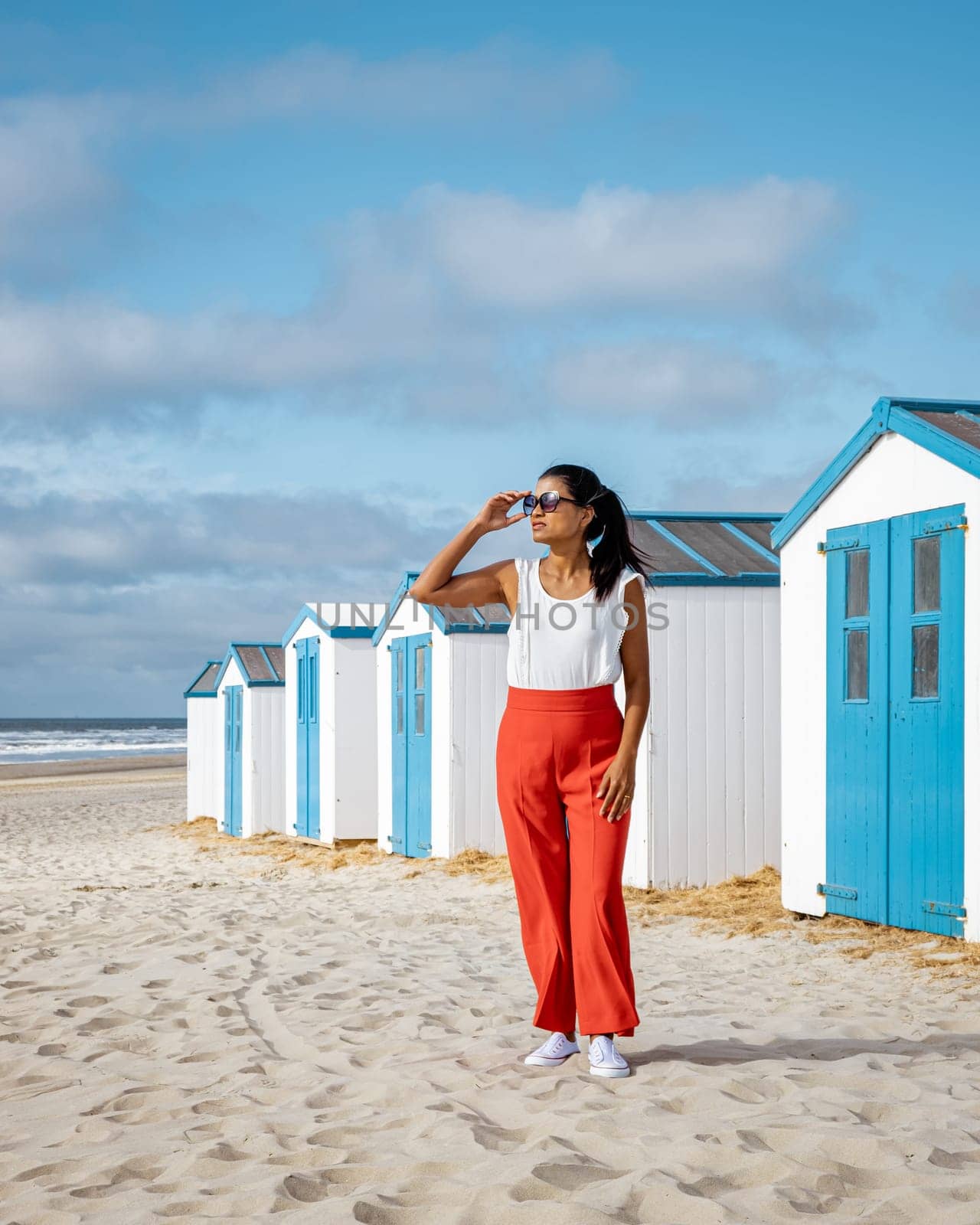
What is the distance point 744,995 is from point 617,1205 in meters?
2.89

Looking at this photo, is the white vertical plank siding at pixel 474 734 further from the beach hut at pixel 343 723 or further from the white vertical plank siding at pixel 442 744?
the beach hut at pixel 343 723

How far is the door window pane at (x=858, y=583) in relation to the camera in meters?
7.14

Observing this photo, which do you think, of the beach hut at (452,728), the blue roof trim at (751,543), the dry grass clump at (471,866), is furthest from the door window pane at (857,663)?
the beach hut at (452,728)

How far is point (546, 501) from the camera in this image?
3.90 meters

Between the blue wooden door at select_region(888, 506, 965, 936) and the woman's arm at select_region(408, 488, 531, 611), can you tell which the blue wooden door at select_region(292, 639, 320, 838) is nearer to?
the blue wooden door at select_region(888, 506, 965, 936)

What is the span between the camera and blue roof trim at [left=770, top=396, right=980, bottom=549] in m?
6.46

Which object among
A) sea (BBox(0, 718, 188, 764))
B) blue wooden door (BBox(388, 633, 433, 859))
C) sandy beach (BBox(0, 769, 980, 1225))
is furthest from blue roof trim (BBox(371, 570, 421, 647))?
sea (BBox(0, 718, 188, 764))

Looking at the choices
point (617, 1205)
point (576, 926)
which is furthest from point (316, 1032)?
point (617, 1205)

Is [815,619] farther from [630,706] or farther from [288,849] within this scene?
[288,849]

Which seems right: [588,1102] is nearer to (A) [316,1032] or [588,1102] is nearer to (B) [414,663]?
(A) [316,1032]

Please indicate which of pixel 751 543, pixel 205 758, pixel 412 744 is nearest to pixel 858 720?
pixel 751 543

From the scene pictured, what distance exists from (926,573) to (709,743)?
2947 mm

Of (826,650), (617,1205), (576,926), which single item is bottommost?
(617,1205)

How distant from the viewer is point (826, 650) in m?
7.36
